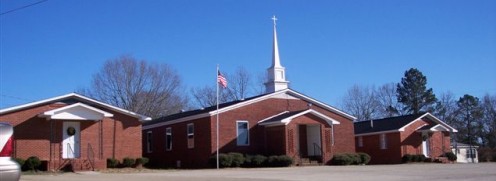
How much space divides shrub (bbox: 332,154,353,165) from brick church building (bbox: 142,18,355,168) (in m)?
0.46

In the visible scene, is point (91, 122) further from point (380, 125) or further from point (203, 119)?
point (380, 125)

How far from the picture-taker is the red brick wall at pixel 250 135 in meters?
36.6

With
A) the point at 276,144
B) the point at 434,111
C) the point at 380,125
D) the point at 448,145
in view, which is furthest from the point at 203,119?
the point at 434,111

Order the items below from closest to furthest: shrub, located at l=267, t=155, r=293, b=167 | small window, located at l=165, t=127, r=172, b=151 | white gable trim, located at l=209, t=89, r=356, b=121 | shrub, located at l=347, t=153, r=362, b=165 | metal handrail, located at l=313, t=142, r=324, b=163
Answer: shrub, located at l=267, t=155, r=293, b=167 → white gable trim, located at l=209, t=89, r=356, b=121 → metal handrail, located at l=313, t=142, r=324, b=163 → shrub, located at l=347, t=153, r=362, b=165 → small window, located at l=165, t=127, r=172, b=151

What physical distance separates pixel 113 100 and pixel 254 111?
76.3ft

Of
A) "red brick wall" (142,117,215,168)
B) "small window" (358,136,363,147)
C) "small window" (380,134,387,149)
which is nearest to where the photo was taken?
"red brick wall" (142,117,215,168)

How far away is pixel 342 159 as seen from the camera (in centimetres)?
3703

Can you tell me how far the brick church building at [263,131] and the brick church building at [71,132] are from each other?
4.96m

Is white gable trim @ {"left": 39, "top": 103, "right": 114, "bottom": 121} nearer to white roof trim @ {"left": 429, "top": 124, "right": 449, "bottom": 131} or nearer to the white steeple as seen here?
the white steeple

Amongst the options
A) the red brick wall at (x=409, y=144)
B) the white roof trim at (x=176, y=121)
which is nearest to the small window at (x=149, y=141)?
the white roof trim at (x=176, y=121)

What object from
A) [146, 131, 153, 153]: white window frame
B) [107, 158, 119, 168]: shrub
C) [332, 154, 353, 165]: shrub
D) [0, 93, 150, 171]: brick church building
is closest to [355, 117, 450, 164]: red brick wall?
[332, 154, 353, 165]: shrub

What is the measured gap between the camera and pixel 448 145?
47.9 metres

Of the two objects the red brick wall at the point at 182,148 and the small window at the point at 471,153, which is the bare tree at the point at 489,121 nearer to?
the small window at the point at 471,153

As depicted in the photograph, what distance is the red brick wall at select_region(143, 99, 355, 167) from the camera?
3659cm
